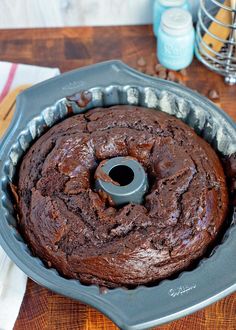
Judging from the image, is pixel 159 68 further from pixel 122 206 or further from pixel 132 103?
pixel 122 206

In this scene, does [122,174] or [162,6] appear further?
[162,6]

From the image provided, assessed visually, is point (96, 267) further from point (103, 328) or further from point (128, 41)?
point (128, 41)

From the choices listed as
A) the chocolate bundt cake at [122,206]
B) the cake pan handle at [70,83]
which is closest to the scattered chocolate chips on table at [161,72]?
the cake pan handle at [70,83]

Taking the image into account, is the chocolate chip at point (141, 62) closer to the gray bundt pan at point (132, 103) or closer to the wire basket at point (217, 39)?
the wire basket at point (217, 39)

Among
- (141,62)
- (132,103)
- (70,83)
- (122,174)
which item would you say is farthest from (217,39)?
(122,174)

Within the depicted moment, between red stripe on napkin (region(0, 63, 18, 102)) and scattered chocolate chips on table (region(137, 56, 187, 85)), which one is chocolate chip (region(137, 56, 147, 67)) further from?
red stripe on napkin (region(0, 63, 18, 102))

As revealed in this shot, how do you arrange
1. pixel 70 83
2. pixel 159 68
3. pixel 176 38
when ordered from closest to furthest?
pixel 70 83 → pixel 176 38 → pixel 159 68

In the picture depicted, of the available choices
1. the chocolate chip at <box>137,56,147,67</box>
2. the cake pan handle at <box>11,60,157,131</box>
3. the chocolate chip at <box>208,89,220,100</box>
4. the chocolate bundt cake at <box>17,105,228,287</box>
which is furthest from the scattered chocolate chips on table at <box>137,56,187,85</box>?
the chocolate bundt cake at <box>17,105,228,287</box>
